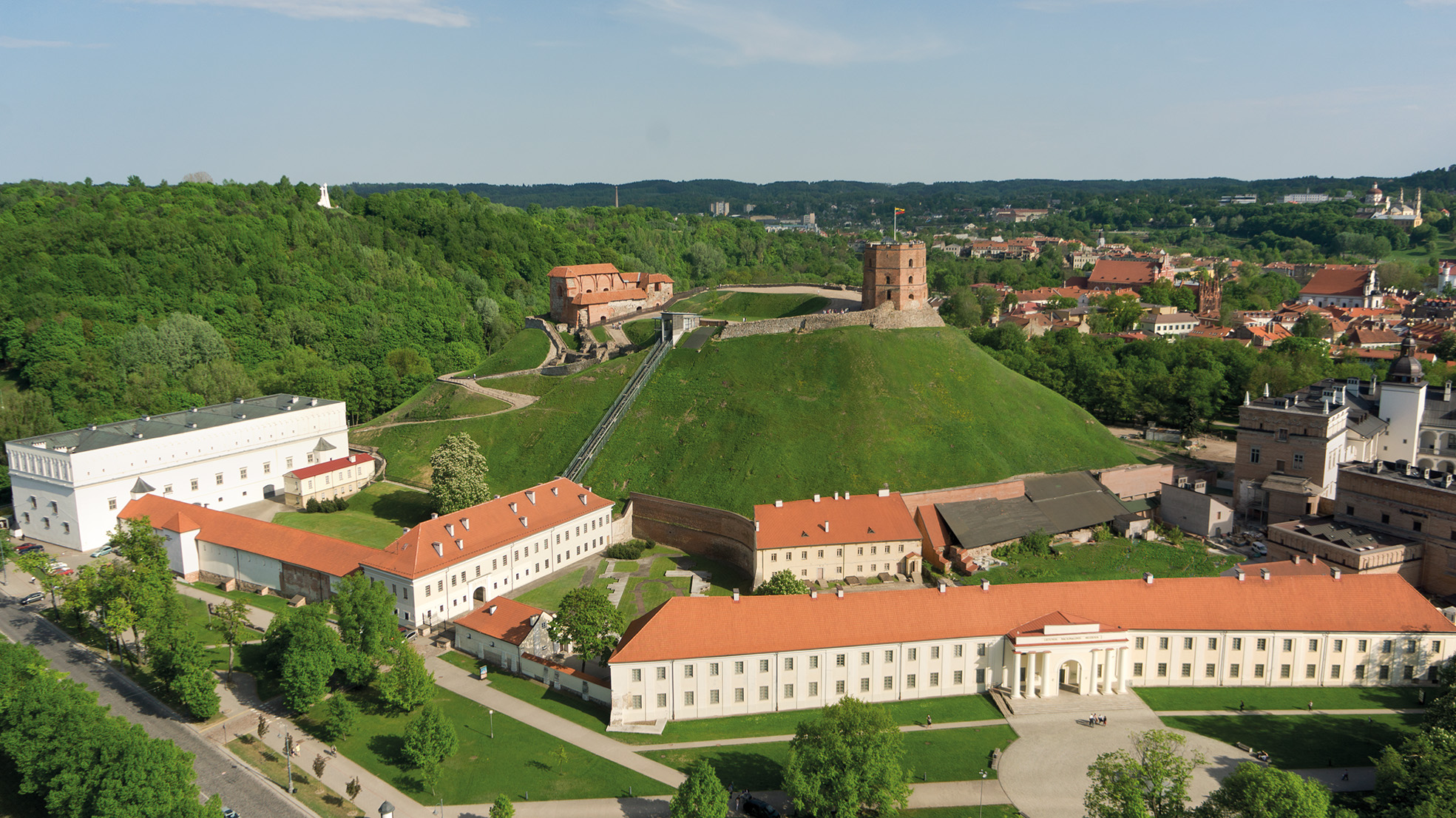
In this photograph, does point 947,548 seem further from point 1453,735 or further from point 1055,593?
point 1453,735

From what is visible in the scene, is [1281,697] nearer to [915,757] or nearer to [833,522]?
[915,757]

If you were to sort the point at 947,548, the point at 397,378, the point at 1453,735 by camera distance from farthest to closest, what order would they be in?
the point at 397,378, the point at 947,548, the point at 1453,735

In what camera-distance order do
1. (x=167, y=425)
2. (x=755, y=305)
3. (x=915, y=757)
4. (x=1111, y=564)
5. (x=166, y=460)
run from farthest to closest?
(x=755, y=305) → (x=167, y=425) → (x=166, y=460) → (x=1111, y=564) → (x=915, y=757)

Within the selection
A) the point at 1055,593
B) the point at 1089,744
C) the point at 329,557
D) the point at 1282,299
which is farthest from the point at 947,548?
the point at 1282,299

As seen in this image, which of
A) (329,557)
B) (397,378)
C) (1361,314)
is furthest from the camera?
(1361,314)

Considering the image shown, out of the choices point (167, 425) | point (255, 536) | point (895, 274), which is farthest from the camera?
Answer: point (895, 274)

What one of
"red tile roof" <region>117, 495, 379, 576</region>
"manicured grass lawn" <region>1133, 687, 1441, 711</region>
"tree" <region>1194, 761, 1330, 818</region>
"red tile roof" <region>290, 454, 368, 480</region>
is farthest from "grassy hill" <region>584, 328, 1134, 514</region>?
"tree" <region>1194, 761, 1330, 818</region>

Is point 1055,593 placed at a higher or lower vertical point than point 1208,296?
lower

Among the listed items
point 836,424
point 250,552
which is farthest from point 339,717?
point 836,424
